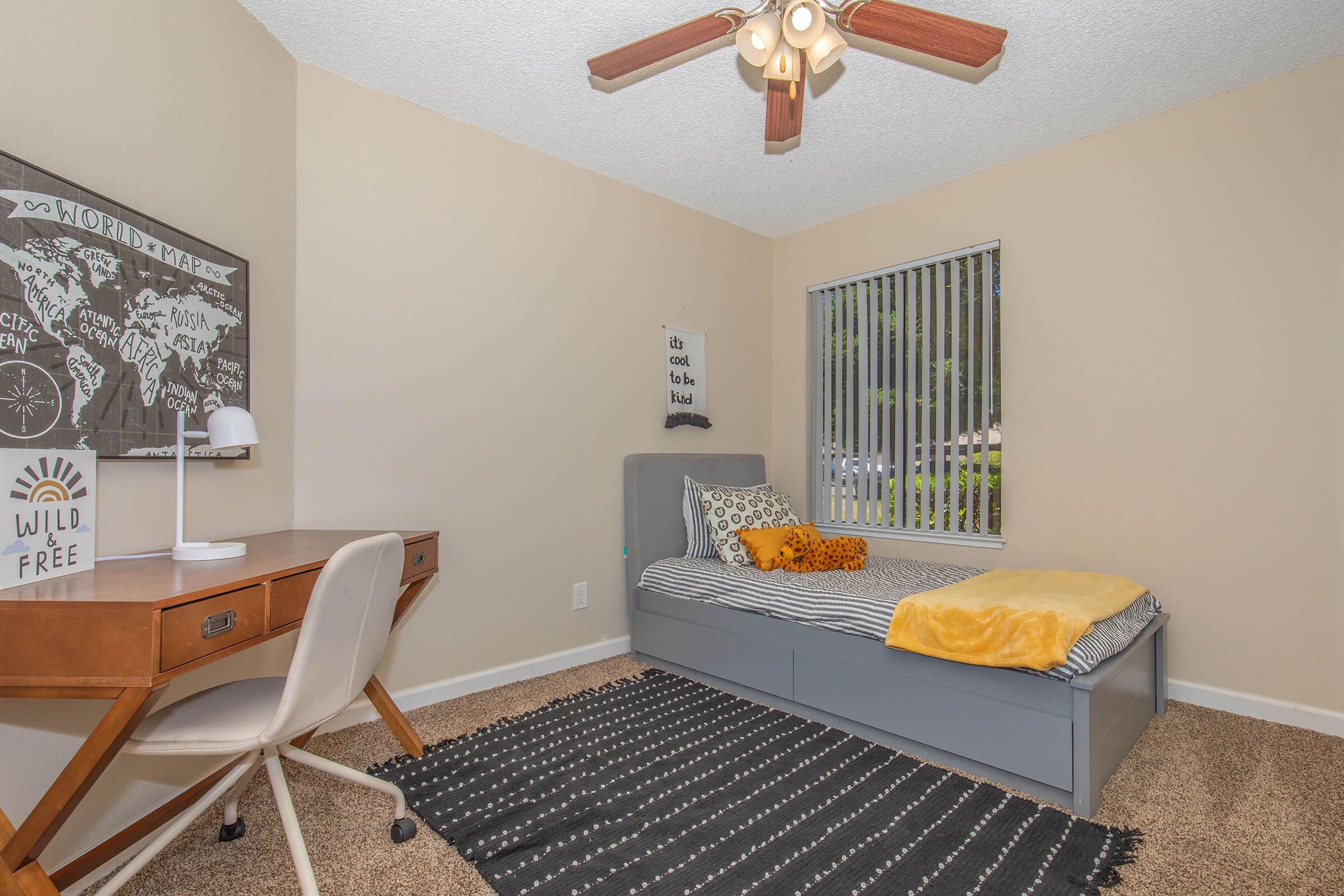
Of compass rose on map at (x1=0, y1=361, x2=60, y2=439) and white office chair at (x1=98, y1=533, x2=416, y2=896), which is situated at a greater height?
compass rose on map at (x1=0, y1=361, x2=60, y2=439)

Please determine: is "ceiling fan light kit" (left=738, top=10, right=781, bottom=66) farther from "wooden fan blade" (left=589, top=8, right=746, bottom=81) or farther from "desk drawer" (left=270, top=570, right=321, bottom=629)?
"desk drawer" (left=270, top=570, right=321, bottom=629)

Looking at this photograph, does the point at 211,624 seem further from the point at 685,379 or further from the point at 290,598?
the point at 685,379

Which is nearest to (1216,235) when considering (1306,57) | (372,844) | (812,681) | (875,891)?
(1306,57)

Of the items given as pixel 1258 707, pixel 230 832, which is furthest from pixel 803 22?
pixel 1258 707

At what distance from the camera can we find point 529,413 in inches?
120

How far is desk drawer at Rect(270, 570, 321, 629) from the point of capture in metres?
1.48

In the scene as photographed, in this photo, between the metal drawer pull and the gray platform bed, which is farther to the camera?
the gray platform bed

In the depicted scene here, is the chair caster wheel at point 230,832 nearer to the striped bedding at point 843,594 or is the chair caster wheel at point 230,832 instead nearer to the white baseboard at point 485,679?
the white baseboard at point 485,679

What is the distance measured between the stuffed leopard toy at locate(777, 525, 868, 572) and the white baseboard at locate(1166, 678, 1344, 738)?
1.34 meters

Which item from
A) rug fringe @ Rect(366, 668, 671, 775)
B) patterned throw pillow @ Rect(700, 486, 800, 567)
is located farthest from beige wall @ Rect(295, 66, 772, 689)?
patterned throw pillow @ Rect(700, 486, 800, 567)

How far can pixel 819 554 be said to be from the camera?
3018 mm

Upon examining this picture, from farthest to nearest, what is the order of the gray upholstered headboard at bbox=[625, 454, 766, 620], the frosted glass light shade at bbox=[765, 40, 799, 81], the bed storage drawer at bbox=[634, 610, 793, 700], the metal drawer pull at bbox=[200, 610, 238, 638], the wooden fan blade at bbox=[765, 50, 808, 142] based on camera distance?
the gray upholstered headboard at bbox=[625, 454, 766, 620]
the bed storage drawer at bbox=[634, 610, 793, 700]
the wooden fan blade at bbox=[765, 50, 808, 142]
the frosted glass light shade at bbox=[765, 40, 799, 81]
the metal drawer pull at bbox=[200, 610, 238, 638]

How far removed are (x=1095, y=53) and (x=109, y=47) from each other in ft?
9.91

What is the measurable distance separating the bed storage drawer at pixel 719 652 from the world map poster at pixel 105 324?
1.92m
